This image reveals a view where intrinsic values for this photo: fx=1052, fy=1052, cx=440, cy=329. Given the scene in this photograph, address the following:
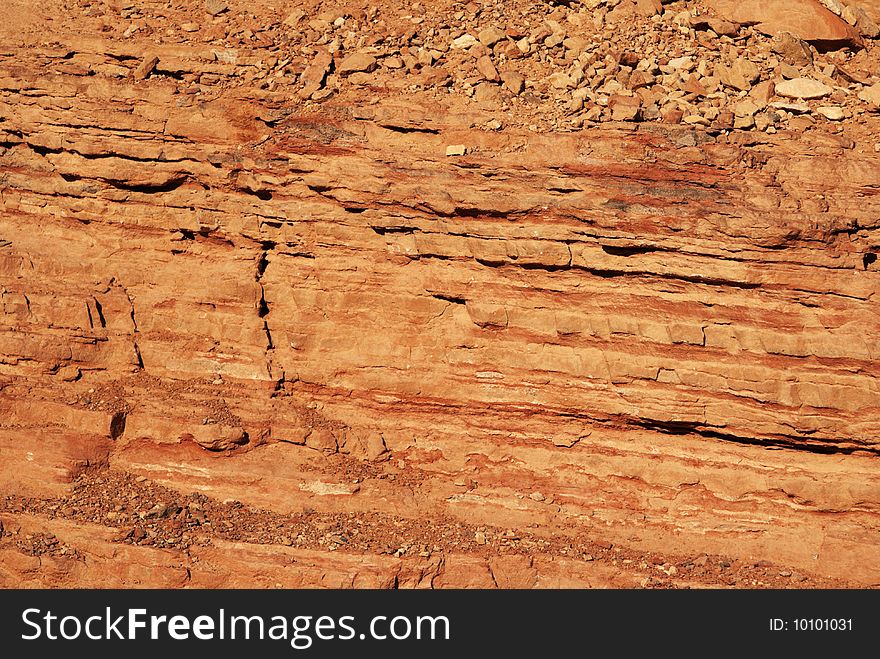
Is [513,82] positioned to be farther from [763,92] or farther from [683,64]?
[763,92]

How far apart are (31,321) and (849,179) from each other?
7.92 metres

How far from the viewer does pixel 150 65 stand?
432 inches

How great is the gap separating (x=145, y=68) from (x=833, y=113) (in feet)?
22.7

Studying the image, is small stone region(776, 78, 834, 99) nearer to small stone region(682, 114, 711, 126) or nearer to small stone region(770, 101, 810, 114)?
small stone region(770, 101, 810, 114)

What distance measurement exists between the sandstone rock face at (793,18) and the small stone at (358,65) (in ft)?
12.2

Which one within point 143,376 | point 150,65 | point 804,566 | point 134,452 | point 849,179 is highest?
point 150,65

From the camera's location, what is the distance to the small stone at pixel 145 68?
10922 mm

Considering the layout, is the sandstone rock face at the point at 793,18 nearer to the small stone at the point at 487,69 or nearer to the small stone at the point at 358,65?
the small stone at the point at 487,69

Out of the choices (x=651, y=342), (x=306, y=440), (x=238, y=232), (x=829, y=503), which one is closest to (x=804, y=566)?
(x=829, y=503)

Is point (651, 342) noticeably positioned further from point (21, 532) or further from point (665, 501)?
point (21, 532)

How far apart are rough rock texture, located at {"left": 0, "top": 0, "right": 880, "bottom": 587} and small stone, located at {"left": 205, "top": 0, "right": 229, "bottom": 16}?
0.95 meters

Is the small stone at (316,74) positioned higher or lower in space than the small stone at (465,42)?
lower

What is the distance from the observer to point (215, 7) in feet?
38.4

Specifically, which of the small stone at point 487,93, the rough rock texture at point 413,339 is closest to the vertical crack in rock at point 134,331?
the rough rock texture at point 413,339
